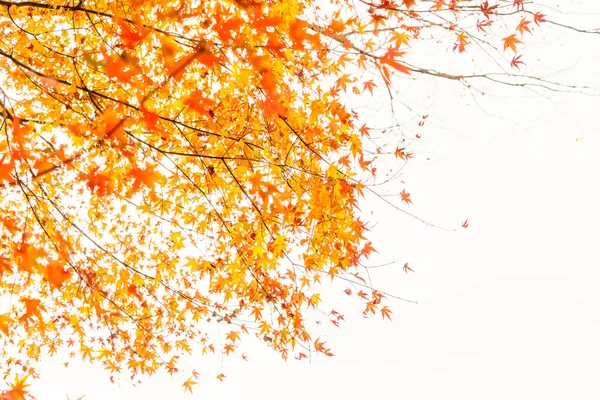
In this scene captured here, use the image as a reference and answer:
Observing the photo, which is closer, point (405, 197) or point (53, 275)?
point (53, 275)

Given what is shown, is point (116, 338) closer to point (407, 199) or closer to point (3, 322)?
point (3, 322)

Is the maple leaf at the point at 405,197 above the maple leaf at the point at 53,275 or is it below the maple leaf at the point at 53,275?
above

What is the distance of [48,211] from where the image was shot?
14.4 feet

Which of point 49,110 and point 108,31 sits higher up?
point 108,31

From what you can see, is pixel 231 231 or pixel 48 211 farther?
pixel 48 211

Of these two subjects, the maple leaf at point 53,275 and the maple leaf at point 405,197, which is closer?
the maple leaf at point 53,275

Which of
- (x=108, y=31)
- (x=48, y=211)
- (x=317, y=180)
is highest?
(x=108, y=31)

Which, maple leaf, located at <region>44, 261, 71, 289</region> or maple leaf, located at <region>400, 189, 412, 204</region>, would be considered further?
maple leaf, located at <region>400, 189, 412, 204</region>

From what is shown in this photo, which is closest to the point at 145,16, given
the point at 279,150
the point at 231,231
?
the point at 279,150

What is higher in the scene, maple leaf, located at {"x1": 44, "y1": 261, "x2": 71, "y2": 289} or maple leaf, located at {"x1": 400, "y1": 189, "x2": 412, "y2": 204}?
maple leaf, located at {"x1": 400, "y1": 189, "x2": 412, "y2": 204}

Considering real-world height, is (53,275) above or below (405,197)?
below

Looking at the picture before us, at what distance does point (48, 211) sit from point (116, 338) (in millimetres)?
1611

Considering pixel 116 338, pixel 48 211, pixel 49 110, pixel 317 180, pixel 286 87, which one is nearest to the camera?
pixel 317 180

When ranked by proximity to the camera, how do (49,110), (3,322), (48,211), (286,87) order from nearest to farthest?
(3,322) → (286,87) → (48,211) → (49,110)
